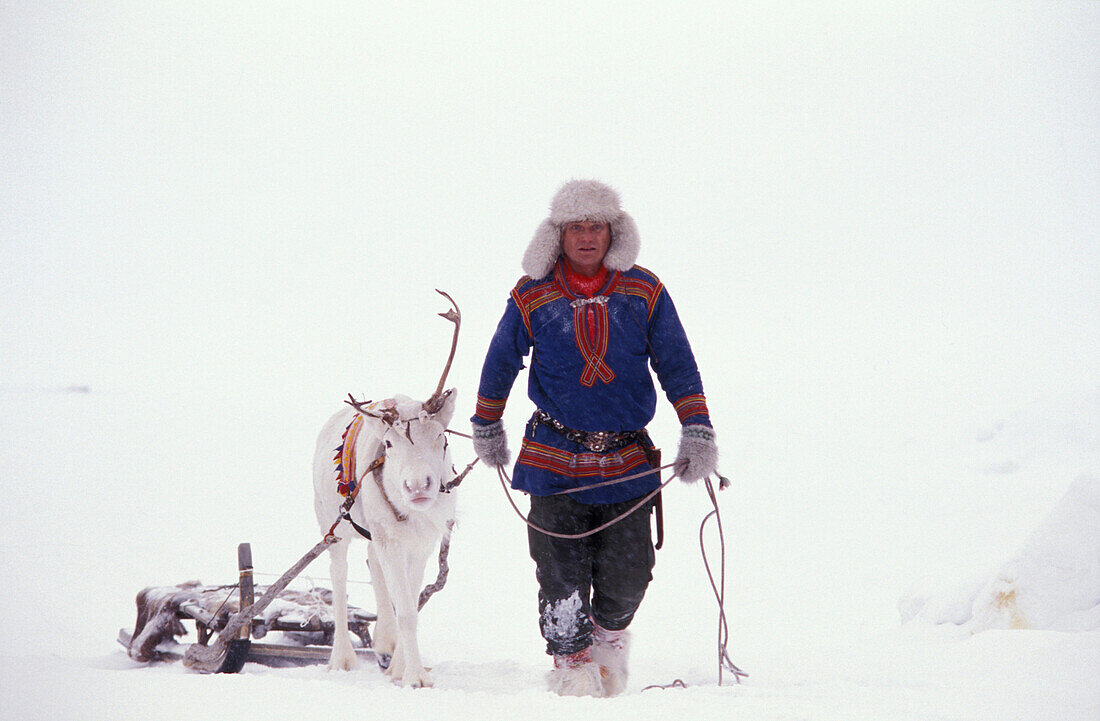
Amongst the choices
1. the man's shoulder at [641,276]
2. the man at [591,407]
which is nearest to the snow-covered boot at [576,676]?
the man at [591,407]

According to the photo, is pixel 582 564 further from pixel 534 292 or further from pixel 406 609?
pixel 534 292

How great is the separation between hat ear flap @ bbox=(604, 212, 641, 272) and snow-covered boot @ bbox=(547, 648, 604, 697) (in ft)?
5.55

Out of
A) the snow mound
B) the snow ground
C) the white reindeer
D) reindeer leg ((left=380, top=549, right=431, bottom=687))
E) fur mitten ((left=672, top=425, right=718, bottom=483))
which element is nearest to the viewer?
the snow ground

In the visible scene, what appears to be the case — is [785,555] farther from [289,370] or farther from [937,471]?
[289,370]

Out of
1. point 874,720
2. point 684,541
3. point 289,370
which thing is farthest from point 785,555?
point 289,370

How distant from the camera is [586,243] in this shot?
3.65 metres

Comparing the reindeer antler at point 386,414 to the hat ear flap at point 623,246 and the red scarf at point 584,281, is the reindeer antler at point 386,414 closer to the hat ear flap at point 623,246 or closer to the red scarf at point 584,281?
the red scarf at point 584,281

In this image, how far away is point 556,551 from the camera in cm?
360

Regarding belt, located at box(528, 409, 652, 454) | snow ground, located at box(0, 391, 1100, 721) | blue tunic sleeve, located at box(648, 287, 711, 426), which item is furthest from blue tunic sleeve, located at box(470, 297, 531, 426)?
snow ground, located at box(0, 391, 1100, 721)

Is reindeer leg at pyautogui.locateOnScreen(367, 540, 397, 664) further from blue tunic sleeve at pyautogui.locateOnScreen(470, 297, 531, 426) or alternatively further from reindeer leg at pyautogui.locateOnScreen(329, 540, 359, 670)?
blue tunic sleeve at pyautogui.locateOnScreen(470, 297, 531, 426)

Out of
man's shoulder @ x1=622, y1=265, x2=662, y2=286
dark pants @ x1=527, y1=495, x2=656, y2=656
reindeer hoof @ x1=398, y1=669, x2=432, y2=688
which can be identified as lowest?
reindeer hoof @ x1=398, y1=669, x2=432, y2=688

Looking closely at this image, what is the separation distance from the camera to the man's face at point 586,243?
365 cm

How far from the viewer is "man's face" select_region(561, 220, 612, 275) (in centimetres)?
365

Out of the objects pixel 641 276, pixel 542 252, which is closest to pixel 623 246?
pixel 641 276
